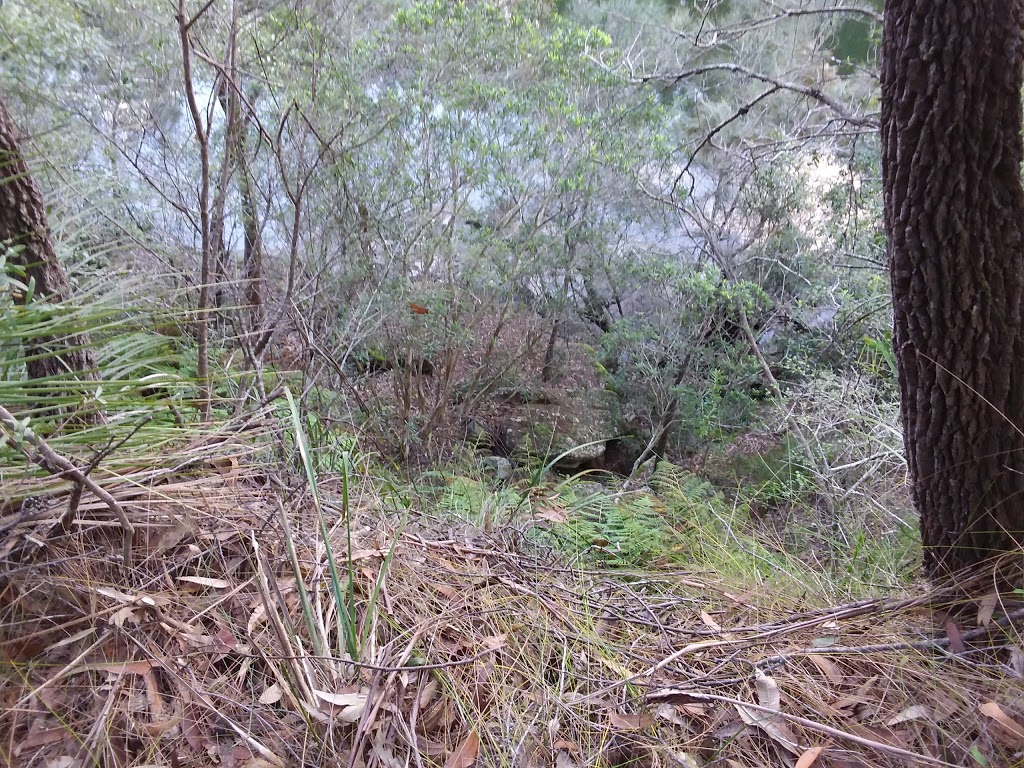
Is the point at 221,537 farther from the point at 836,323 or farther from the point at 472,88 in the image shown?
the point at 836,323

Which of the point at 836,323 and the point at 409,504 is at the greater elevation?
the point at 836,323

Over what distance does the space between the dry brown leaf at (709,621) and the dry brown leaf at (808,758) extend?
0.44m

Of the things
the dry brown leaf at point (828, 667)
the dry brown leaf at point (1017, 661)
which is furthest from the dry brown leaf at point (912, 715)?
the dry brown leaf at point (1017, 661)

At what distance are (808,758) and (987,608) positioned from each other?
2.44ft

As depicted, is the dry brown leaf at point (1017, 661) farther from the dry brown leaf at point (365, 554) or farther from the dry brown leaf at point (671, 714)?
the dry brown leaf at point (365, 554)

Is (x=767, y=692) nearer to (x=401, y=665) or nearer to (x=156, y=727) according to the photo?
(x=401, y=665)

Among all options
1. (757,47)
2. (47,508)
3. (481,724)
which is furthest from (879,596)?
(757,47)

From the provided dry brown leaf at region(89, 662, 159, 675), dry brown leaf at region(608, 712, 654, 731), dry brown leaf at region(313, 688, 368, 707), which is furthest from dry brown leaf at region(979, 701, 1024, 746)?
dry brown leaf at region(89, 662, 159, 675)

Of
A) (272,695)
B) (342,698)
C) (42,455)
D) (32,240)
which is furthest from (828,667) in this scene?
(32,240)

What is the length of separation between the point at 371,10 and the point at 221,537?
5030 mm

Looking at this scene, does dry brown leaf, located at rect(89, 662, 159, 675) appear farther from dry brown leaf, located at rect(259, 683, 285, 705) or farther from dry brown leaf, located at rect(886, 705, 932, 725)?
dry brown leaf, located at rect(886, 705, 932, 725)

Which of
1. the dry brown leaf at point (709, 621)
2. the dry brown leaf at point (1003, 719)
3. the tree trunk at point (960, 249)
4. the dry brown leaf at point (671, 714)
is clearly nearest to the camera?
the dry brown leaf at point (1003, 719)

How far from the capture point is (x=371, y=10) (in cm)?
521

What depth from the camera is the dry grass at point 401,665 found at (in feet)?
3.90
